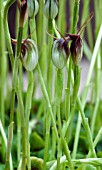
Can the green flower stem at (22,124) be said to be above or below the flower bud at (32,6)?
below

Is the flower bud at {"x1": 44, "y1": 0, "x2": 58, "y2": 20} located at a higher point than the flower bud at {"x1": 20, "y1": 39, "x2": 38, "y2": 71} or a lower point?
higher

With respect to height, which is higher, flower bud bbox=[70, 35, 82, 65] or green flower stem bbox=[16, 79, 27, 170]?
flower bud bbox=[70, 35, 82, 65]

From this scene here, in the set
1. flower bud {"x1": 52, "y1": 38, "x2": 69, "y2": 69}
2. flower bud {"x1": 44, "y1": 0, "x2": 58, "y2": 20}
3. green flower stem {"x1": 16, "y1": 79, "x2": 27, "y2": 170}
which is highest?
flower bud {"x1": 44, "y1": 0, "x2": 58, "y2": 20}

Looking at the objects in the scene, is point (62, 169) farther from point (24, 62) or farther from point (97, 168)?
point (24, 62)

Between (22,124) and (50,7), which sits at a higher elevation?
(50,7)

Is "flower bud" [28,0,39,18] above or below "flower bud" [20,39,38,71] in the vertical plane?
above

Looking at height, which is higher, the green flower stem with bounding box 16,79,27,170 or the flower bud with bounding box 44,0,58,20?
the flower bud with bounding box 44,0,58,20

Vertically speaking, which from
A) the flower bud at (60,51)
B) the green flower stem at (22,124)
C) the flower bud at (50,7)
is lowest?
the green flower stem at (22,124)

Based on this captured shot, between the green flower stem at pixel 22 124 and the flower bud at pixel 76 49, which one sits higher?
the flower bud at pixel 76 49

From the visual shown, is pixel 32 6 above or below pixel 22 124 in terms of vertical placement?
above

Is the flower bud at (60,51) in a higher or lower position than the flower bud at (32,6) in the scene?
lower

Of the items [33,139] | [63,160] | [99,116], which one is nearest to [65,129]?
[63,160]
